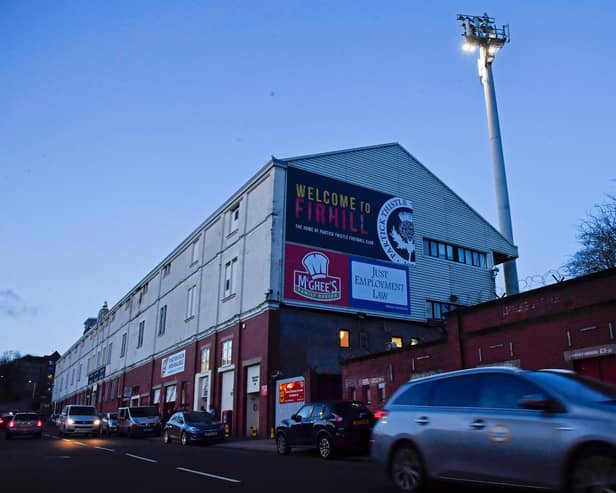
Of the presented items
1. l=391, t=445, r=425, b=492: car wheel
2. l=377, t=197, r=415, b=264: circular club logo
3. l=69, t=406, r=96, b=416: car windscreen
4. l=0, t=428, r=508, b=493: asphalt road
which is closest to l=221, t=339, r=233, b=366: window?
l=69, t=406, r=96, b=416: car windscreen

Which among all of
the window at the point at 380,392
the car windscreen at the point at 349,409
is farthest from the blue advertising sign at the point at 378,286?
the car windscreen at the point at 349,409

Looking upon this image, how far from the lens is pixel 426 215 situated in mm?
36750

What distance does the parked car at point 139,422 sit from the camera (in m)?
32.1

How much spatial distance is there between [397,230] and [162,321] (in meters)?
23.0

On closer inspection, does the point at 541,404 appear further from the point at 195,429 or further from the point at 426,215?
the point at 426,215

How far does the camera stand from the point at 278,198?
1213 inches

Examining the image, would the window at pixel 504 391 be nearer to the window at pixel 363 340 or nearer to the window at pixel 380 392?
the window at pixel 380 392

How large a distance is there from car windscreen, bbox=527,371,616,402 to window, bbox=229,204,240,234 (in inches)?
1144

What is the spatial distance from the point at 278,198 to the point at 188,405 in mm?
15959

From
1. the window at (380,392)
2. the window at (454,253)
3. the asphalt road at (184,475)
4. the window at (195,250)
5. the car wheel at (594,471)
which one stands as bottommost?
the asphalt road at (184,475)

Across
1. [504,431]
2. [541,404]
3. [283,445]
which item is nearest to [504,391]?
[504,431]

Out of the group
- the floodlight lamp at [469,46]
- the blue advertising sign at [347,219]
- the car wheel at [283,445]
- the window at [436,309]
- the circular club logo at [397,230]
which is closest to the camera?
the car wheel at [283,445]

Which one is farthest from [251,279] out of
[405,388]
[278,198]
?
[405,388]

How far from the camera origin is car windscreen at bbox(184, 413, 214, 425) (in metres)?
24.3
